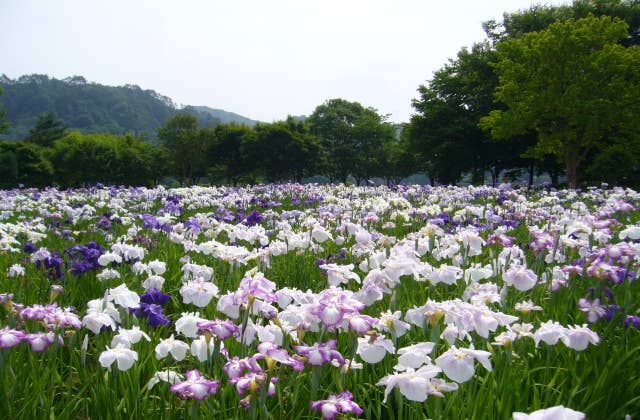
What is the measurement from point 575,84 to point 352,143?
1932 inches

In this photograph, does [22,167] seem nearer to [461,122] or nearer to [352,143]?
[352,143]

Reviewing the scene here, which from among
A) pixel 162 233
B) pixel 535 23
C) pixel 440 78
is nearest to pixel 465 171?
pixel 440 78

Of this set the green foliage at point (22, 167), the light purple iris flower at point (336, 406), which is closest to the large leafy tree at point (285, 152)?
the green foliage at point (22, 167)

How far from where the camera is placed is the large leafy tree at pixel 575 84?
1122 inches

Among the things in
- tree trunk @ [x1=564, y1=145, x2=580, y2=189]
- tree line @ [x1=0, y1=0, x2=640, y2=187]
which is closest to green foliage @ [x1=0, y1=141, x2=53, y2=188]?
tree line @ [x1=0, y1=0, x2=640, y2=187]

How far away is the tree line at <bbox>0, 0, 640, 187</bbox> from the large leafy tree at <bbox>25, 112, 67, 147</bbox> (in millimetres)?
324

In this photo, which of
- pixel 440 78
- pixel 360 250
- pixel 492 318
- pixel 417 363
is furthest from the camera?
pixel 440 78

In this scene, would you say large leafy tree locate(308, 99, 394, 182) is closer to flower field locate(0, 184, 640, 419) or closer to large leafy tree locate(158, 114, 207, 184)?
large leafy tree locate(158, 114, 207, 184)

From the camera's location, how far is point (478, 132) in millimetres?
45094

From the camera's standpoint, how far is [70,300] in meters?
4.57

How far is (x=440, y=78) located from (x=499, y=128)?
56.9 feet

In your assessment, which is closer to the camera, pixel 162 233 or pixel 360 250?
pixel 360 250

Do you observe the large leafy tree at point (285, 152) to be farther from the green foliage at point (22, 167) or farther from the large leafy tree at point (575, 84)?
the large leafy tree at point (575, 84)

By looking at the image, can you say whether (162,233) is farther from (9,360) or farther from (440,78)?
(440,78)
